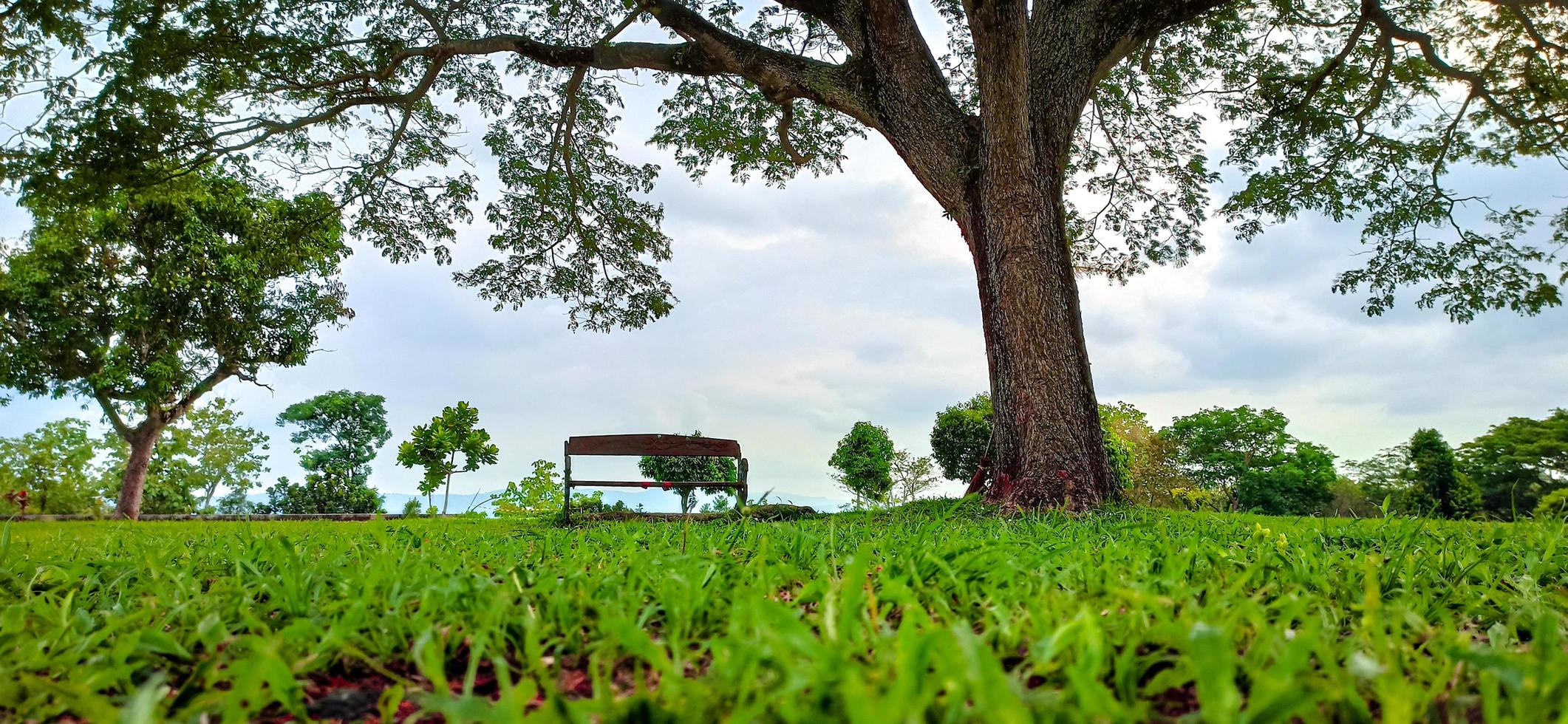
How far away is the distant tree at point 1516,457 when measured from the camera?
17516 millimetres

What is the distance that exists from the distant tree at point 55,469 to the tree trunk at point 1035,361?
24.7m

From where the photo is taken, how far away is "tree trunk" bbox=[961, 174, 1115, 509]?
5.64m

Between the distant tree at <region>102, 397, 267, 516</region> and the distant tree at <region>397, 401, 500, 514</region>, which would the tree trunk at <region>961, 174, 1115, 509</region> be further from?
the distant tree at <region>102, 397, 267, 516</region>

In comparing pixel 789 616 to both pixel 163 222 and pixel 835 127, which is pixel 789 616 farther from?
pixel 163 222

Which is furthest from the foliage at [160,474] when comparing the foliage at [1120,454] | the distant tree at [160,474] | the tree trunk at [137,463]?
the foliage at [1120,454]

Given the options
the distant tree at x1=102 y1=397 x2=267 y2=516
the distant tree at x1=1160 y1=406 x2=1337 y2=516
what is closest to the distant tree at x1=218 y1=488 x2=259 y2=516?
the distant tree at x1=102 y1=397 x2=267 y2=516

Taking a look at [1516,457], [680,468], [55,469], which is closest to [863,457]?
[680,468]

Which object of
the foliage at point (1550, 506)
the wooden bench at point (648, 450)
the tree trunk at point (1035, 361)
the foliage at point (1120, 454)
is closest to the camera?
the foliage at point (1550, 506)

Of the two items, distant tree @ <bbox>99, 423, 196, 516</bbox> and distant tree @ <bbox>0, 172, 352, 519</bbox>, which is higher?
distant tree @ <bbox>0, 172, 352, 519</bbox>

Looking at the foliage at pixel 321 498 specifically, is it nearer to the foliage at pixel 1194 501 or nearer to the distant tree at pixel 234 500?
the distant tree at pixel 234 500

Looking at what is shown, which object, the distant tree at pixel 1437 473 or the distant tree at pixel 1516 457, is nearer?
the distant tree at pixel 1437 473

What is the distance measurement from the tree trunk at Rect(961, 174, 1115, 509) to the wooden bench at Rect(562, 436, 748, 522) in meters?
3.85

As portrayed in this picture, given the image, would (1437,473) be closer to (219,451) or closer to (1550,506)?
(1550,506)

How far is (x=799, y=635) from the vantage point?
0.88m
